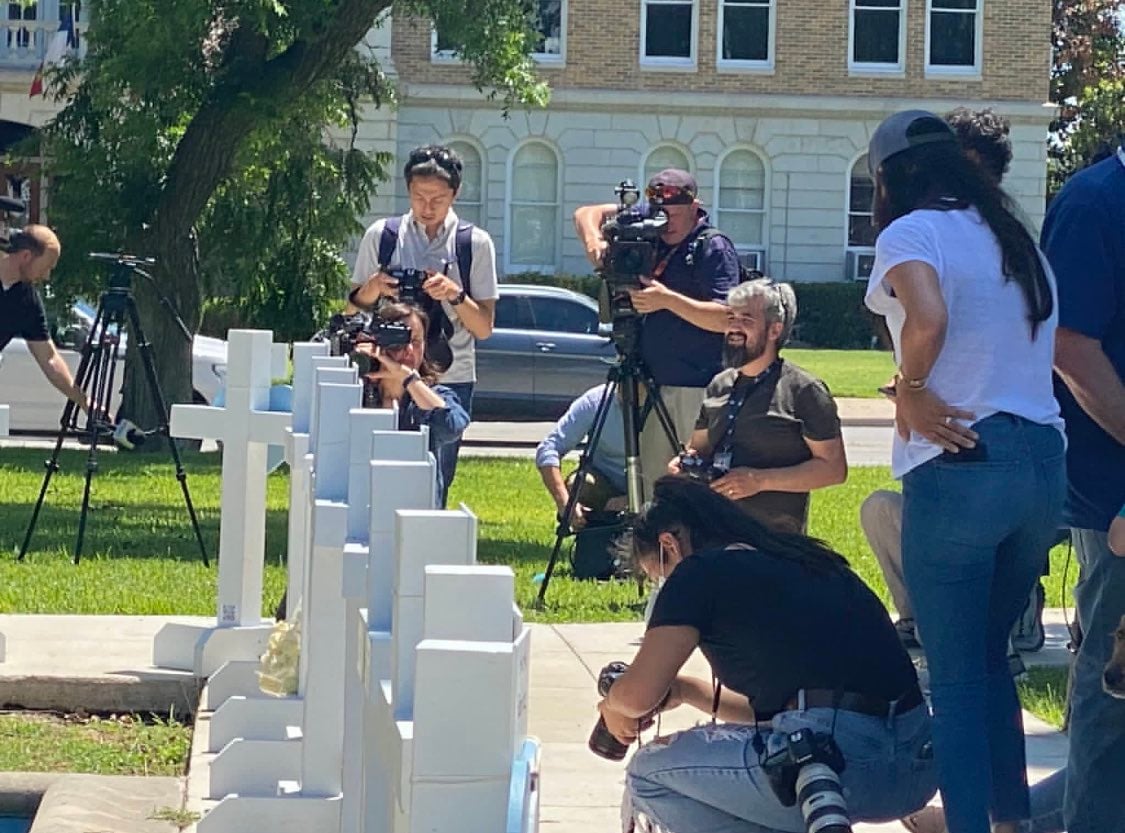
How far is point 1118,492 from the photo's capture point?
4.50 meters

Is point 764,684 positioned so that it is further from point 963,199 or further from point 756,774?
point 963,199

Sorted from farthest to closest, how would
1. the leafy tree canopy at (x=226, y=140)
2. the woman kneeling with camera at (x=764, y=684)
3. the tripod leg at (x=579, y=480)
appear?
the leafy tree canopy at (x=226, y=140) < the tripod leg at (x=579, y=480) < the woman kneeling with camera at (x=764, y=684)

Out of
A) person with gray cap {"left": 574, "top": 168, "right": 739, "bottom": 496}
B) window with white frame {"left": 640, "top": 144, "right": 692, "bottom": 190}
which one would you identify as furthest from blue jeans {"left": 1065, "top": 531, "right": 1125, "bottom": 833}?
window with white frame {"left": 640, "top": 144, "right": 692, "bottom": 190}

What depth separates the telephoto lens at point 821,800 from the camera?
3.97 m

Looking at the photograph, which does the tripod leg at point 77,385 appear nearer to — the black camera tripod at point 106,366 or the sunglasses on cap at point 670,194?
the black camera tripod at point 106,366

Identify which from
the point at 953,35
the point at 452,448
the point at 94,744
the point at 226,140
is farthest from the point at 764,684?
the point at 953,35

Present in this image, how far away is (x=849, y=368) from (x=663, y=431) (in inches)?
852

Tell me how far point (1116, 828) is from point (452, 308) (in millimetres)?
3881

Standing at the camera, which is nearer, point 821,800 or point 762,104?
point 821,800

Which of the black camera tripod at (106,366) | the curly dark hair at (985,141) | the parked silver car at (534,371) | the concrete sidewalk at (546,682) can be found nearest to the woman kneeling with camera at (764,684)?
the concrete sidewalk at (546,682)

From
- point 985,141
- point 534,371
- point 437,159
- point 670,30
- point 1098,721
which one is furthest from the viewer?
point 670,30

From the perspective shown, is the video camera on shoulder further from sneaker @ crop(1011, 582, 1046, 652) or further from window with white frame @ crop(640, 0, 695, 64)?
window with white frame @ crop(640, 0, 695, 64)

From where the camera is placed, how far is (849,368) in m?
29.5

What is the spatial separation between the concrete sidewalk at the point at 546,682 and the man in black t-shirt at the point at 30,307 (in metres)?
1.70
